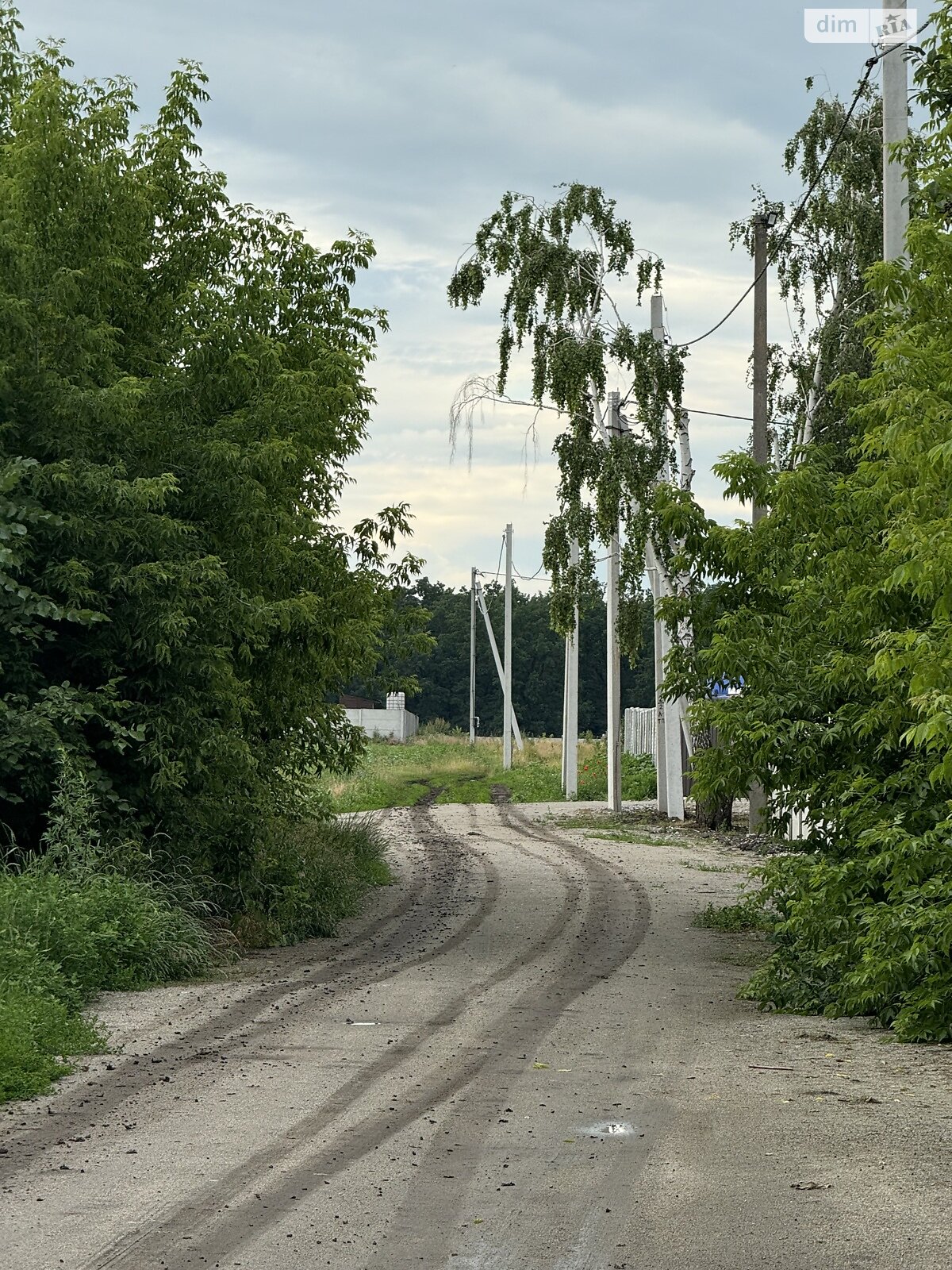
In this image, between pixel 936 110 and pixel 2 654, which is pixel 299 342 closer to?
pixel 2 654

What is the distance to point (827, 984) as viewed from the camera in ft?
34.7

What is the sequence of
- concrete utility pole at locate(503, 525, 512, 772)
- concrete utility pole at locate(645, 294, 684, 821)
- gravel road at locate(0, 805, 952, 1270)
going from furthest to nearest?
concrete utility pole at locate(503, 525, 512, 772), concrete utility pole at locate(645, 294, 684, 821), gravel road at locate(0, 805, 952, 1270)

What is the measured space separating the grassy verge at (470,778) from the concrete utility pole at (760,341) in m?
12.7

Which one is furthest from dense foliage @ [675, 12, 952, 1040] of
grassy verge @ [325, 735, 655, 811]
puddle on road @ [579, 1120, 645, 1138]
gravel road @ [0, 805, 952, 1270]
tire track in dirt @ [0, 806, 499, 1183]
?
grassy verge @ [325, 735, 655, 811]

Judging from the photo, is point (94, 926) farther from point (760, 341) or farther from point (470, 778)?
point (470, 778)

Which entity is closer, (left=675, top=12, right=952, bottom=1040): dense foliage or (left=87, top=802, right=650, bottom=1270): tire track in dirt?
(left=87, top=802, right=650, bottom=1270): tire track in dirt

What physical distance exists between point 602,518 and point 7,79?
11.7 m

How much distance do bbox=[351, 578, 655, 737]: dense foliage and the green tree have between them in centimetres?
8745

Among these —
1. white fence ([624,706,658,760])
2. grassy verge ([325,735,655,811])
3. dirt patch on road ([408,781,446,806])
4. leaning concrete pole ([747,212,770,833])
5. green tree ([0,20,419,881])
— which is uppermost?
leaning concrete pole ([747,212,770,833])

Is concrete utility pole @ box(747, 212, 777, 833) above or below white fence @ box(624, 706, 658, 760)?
above

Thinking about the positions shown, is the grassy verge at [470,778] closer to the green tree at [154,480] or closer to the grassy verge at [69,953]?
the green tree at [154,480]

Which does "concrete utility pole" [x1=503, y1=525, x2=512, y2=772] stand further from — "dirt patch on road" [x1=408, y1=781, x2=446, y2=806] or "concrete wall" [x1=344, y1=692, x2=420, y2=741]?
"concrete wall" [x1=344, y1=692, x2=420, y2=741]

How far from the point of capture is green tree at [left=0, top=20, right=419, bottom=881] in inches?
469

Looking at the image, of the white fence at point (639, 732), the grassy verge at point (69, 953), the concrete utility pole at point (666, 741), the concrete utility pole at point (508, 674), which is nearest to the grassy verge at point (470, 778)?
the concrete utility pole at point (508, 674)
